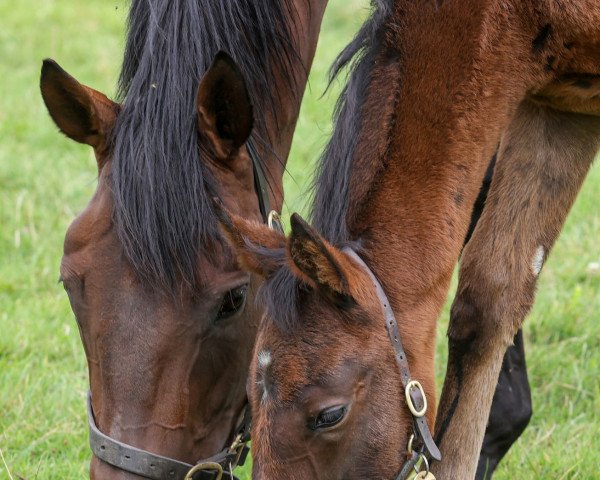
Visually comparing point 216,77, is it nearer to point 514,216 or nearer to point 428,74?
point 428,74

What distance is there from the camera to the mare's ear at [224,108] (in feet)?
9.13

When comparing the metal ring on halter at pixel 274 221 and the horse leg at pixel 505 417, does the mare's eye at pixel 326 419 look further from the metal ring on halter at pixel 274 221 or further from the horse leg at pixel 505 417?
the horse leg at pixel 505 417

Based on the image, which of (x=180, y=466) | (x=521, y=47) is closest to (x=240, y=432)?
(x=180, y=466)

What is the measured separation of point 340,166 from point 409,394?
655 mm

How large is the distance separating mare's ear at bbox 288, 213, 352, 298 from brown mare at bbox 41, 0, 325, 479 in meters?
0.37

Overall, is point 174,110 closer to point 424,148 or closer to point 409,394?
point 424,148

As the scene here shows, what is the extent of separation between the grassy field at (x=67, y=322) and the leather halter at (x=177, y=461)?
178 mm

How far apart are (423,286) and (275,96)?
2.89 ft

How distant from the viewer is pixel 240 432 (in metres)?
2.95

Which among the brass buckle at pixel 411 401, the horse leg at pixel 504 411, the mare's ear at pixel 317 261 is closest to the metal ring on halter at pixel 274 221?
the mare's ear at pixel 317 261

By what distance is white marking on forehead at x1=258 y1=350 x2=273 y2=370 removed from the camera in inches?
100

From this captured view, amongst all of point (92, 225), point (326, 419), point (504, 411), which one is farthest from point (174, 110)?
point (504, 411)

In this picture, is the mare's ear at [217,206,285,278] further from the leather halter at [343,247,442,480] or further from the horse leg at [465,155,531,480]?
the horse leg at [465,155,531,480]

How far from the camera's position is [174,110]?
2.88 m
